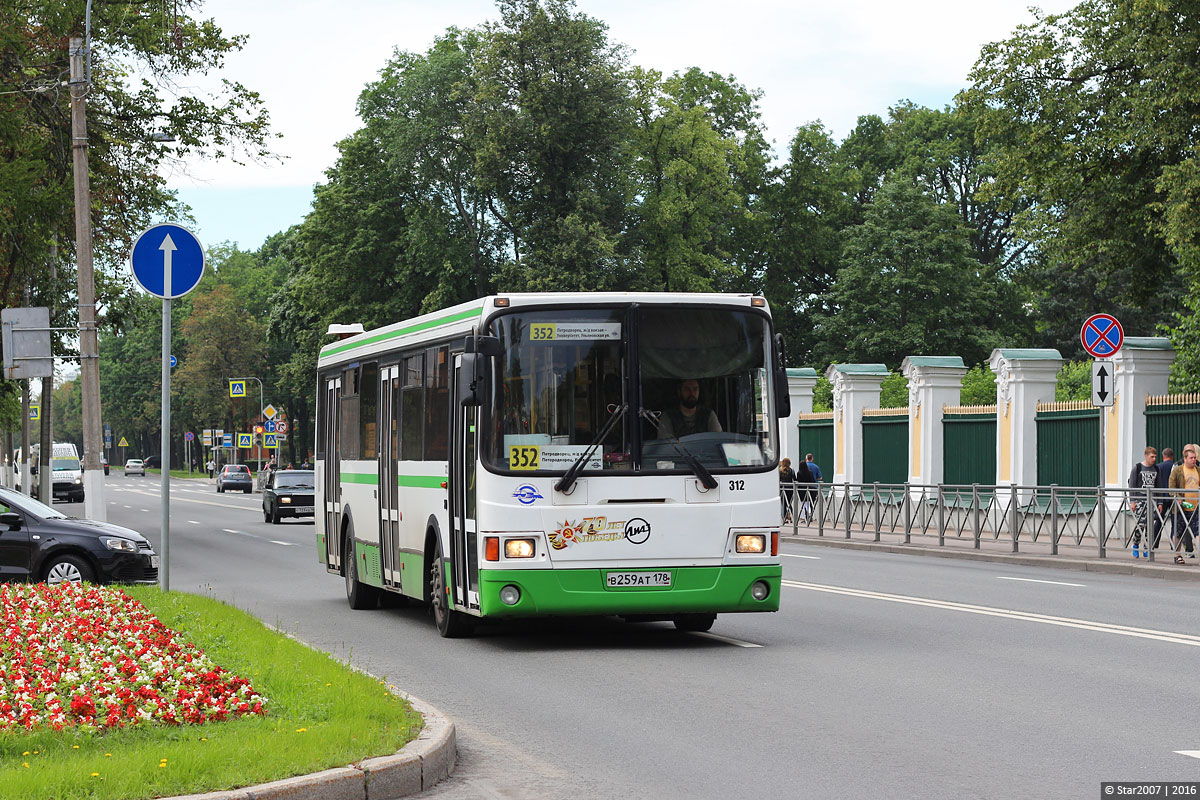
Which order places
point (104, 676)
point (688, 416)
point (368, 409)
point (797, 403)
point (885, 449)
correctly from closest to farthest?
point (104, 676), point (688, 416), point (368, 409), point (885, 449), point (797, 403)

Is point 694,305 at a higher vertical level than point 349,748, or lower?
higher

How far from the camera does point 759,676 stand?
10.9 metres

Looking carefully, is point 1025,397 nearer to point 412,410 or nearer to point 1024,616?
point 1024,616

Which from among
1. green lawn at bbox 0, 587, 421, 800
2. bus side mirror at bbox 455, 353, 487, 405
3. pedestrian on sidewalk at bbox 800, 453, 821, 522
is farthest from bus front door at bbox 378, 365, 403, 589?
pedestrian on sidewalk at bbox 800, 453, 821, 522

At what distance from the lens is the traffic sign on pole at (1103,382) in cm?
2416

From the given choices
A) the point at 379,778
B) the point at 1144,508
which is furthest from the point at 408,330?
the point at 1144,508

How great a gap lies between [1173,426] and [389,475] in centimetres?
1736

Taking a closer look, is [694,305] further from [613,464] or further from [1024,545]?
[1024,545]

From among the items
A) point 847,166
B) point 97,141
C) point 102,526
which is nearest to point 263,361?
point 847,166

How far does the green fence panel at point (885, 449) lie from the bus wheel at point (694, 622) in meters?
23.9

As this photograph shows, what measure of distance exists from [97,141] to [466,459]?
718 inches

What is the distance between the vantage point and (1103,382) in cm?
2419

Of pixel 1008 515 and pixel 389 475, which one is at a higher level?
pixel 389 475

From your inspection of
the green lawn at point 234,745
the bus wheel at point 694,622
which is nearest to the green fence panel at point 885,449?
the bus wheel at point 694,622
